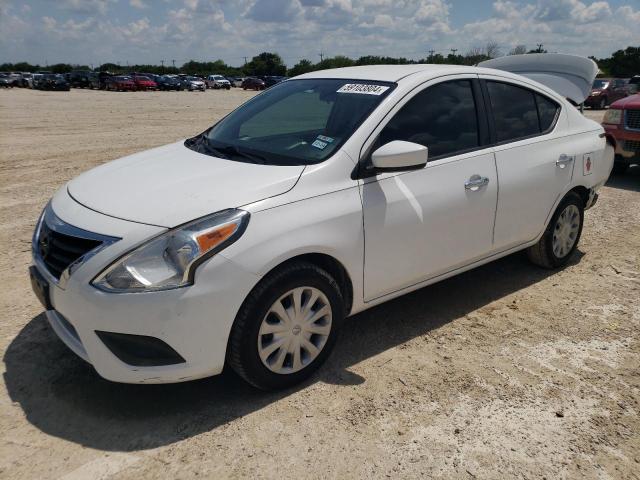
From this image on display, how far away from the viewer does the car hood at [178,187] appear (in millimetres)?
2666

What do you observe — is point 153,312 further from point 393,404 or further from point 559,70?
point 559,70

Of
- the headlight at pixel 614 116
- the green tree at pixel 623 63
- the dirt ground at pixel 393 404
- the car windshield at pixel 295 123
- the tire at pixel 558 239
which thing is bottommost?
the dirt ground at pixel 393 404

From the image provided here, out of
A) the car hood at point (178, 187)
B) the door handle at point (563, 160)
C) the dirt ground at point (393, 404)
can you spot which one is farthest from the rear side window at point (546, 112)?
the car hood at point (178, 187)

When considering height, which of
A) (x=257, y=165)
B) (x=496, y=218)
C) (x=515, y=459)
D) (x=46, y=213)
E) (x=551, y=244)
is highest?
(x=257, y=165)

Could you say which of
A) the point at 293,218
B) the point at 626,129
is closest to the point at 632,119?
the point at 626,129

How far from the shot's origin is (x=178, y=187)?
289 centimetres

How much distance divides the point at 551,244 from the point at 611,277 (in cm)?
64

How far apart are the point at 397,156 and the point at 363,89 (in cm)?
73

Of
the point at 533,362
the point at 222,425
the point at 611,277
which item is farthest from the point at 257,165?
the point at 611,277

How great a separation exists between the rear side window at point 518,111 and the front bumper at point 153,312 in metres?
2.39

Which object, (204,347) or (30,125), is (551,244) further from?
(30,125)

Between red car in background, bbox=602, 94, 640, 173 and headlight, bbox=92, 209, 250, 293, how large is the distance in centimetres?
809

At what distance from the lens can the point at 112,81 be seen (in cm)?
4359

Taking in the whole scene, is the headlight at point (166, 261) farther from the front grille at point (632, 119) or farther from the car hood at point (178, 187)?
the front grille at point (632, 119)
